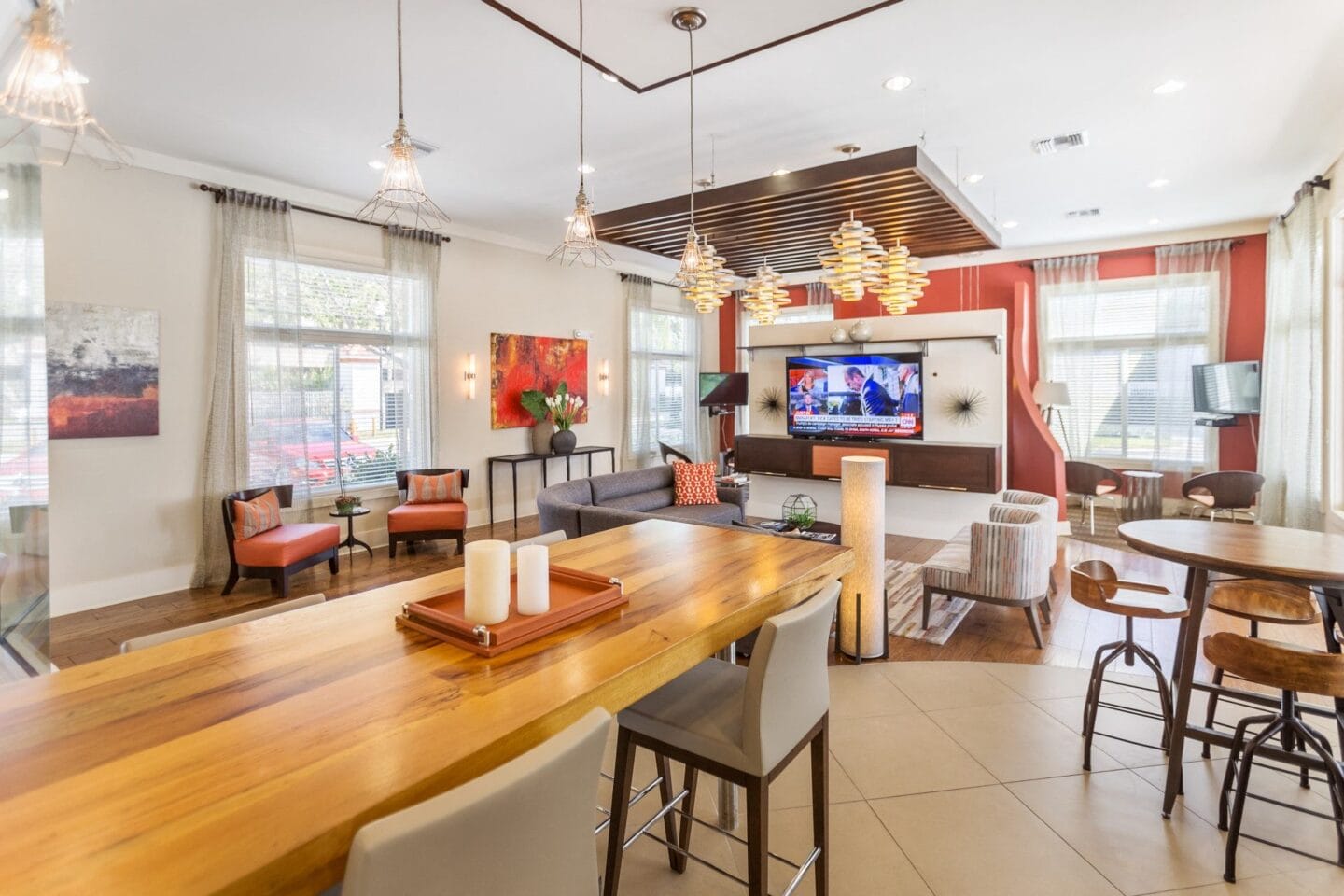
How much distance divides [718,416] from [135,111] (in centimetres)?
763

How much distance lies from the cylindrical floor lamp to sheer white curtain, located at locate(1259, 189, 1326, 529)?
14.1 ft

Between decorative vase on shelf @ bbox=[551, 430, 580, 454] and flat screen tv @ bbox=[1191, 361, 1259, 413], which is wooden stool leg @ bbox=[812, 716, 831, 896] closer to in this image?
decorative vase on shelf @ bbox=[551, 430, 580, 454]

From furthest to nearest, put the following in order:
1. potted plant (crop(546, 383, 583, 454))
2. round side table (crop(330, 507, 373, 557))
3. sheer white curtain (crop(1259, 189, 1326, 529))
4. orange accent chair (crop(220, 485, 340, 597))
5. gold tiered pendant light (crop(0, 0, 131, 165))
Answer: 1. potted plant (crop(546, 383, 583, 454))
2. round side table (crop(330, 507, 373, 557))
3. sheer white curtain (crop(1259, 189, 1326, 529))
4. orange accent chair (crop(220, 485, 340, 597))
5. gold tiered pendant light (crop(0, 0, 131, 165))

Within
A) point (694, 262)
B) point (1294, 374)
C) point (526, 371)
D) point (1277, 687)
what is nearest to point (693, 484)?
point (526, 371)

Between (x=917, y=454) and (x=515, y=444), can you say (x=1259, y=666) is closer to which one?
(x=917, y=454)

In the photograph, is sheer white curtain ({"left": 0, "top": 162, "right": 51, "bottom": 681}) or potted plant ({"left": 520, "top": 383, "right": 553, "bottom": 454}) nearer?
sheer white curtain ({"left": 0, "top": 162, "right": 51, "bottom": 681})

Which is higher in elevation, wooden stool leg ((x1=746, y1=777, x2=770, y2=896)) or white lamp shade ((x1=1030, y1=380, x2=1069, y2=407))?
white lamp shade ((x1=1030, y1=380, x2=1069, y2=407))

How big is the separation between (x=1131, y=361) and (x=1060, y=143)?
398cm

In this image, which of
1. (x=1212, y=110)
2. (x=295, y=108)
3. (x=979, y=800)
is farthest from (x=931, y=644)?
(x=295, y=108)

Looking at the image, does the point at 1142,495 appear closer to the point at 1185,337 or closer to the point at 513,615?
the point at 1185,337

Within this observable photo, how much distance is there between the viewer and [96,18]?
10.00ft

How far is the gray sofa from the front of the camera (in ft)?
14.3

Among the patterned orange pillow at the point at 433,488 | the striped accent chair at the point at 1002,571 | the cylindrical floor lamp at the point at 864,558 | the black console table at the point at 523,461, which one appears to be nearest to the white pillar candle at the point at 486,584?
the cylindrical floor lamp at the point at 864,558

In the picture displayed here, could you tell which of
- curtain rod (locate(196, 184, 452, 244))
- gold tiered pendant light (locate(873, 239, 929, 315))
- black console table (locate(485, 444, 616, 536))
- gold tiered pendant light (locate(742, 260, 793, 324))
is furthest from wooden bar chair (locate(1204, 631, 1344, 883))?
curtain rod (locate(196, 184, 452, 244))
